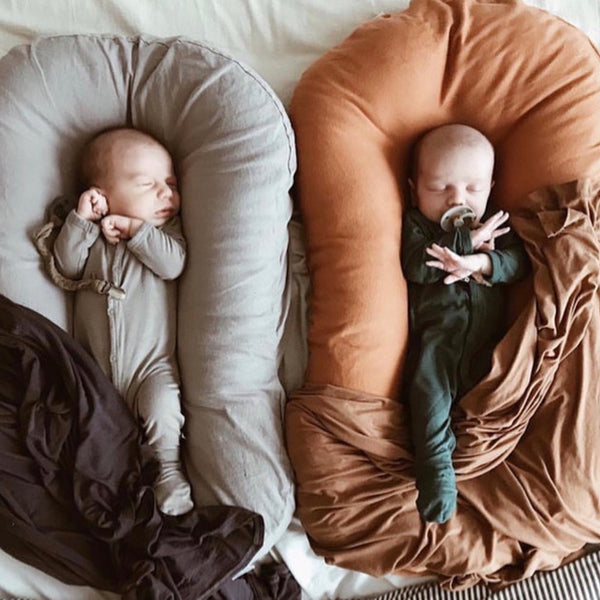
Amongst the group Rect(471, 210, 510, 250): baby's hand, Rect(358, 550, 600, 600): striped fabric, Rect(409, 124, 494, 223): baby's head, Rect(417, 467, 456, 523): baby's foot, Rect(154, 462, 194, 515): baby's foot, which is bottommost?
Rect(358, 550, 600, 600): striped fabric

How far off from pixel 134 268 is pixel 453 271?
54 cm

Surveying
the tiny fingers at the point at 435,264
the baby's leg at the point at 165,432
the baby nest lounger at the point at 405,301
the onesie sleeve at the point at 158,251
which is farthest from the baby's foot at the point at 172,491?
the tiny fingers at the point at 435,264

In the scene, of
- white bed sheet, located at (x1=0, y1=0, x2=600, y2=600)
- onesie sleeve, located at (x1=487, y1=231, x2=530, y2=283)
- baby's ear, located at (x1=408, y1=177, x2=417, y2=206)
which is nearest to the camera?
onesie sleeve, located at (x1=487, y1=231, x2=530, y2=283)

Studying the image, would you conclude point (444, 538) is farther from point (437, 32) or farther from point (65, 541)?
point (437, 32)

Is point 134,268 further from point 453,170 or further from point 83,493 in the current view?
point 453,170

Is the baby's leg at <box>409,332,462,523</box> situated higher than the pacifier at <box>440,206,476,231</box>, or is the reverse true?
the pacifier at <box>440,206,476,231</box>

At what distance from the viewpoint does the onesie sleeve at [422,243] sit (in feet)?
4.50

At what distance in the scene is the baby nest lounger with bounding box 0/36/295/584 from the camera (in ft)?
4.41

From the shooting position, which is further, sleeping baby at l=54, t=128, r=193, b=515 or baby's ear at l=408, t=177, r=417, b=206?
baby's ear at l=408, t=177, r=417, b=206

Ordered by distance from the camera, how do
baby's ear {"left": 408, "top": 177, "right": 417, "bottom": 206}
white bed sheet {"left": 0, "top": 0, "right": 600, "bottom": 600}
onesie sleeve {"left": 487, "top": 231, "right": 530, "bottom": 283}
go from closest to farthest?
1. onesie sleeve {"left": 487, "top": 231, "right": 530, "bottom": 283}
2. baby's ear {"left": 408, "top": 177, "right": 417, "bottom": 206}
3. white bed sheet {"left": 0, "top": 0, "right": 600, "bottom": 600}

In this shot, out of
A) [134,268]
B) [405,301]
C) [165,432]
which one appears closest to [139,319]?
[134,268]

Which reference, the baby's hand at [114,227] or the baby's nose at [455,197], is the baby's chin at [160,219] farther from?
the baby's nose at [455,197]

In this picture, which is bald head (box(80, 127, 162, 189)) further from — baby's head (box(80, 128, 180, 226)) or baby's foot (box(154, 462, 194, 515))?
baby's foot (box(154, 462, 194, 515))

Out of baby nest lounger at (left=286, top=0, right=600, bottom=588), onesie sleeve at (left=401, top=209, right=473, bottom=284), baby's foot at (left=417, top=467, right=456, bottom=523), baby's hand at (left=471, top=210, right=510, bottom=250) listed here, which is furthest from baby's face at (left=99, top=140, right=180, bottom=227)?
baby's foot at (left=417, top=467, right=456, bottom=523)
